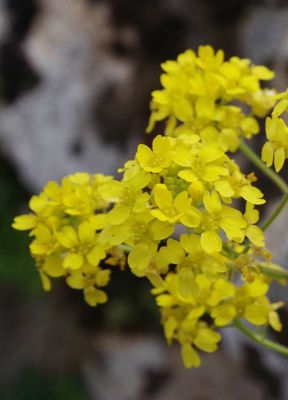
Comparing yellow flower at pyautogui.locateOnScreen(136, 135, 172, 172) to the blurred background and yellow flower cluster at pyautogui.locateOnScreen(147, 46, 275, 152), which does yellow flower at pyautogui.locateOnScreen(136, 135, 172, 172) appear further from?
the blurred background

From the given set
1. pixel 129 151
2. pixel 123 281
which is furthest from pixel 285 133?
pixel 123 281

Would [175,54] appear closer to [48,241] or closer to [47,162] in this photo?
[47,162]

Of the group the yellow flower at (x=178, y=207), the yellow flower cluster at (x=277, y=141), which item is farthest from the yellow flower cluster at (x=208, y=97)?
the yellow flower at (x=178, y=207)

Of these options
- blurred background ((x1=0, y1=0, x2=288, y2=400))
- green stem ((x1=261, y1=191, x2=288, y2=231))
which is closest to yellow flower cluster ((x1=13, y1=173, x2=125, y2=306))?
green stem ((x1=261, y1=191, x2=288, y2=231))

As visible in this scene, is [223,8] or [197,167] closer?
[197,167]

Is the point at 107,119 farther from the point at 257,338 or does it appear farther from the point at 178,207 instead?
the point at 178,207

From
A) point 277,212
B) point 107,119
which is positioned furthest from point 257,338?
point 107,119

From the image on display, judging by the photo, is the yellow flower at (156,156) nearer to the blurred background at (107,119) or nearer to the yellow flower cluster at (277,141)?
the yellow flower cluster at (277,141)
